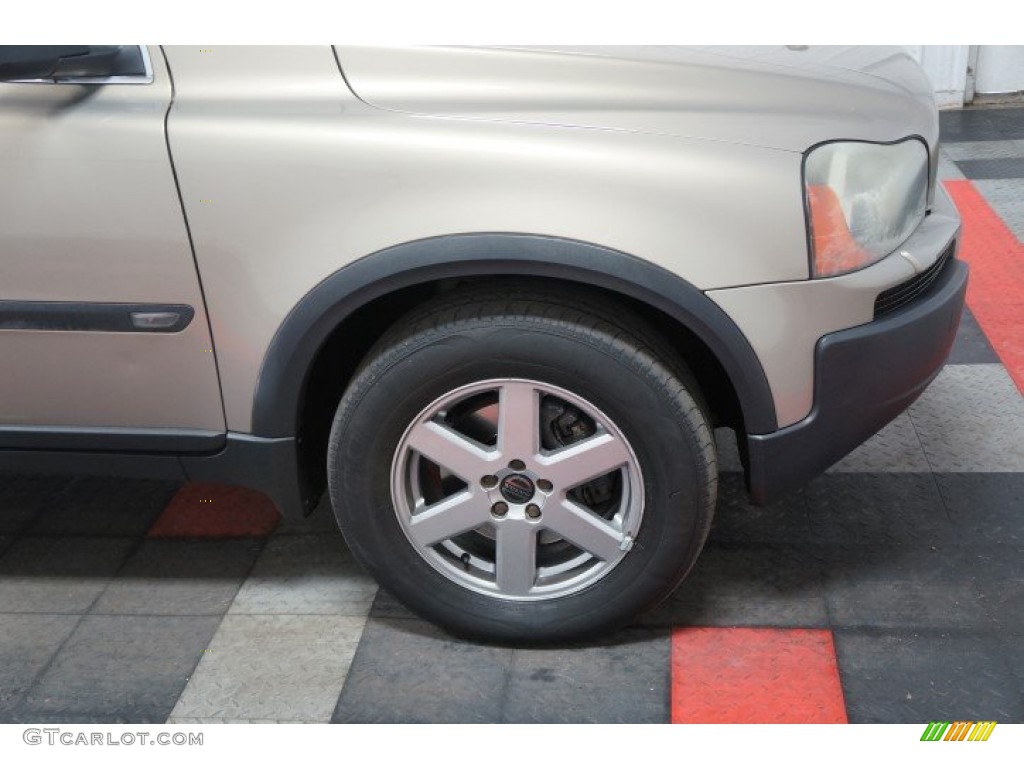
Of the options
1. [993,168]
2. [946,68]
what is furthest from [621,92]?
[946,68]

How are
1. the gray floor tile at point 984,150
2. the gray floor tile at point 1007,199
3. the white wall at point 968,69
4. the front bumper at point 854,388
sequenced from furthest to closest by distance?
the white wall at point 968,69 < the gray floor tile at point 984,150 < the gray floor tile at point 1007,199 < the front bumper at point 854,388

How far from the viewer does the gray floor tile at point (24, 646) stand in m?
2.53

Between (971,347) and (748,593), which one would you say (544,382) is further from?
(971,347)

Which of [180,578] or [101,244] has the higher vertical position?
[101,244]

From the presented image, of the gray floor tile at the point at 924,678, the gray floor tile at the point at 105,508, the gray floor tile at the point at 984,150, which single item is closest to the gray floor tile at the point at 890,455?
the gray floor tile at the point at 924,678

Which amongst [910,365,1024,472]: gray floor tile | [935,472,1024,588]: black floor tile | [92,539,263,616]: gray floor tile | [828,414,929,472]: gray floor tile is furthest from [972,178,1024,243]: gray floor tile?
[92,539,263,616]: gray floor tile

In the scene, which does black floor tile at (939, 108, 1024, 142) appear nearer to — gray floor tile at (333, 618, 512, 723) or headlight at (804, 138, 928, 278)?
headlight at (804, 138, 928, 278)

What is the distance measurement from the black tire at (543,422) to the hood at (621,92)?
34 centimetres

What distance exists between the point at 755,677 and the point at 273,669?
1.00 m

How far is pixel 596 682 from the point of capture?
96.6 inches

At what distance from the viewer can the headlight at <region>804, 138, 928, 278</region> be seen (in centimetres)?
219

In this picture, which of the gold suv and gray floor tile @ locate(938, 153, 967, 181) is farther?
gray floor tile @ locate(938, 153, 967, 181)

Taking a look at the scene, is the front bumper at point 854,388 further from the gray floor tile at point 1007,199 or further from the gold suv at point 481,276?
the gray floor tile at point 1007,199

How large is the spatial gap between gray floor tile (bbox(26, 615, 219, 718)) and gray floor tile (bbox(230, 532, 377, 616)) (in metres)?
0.14
